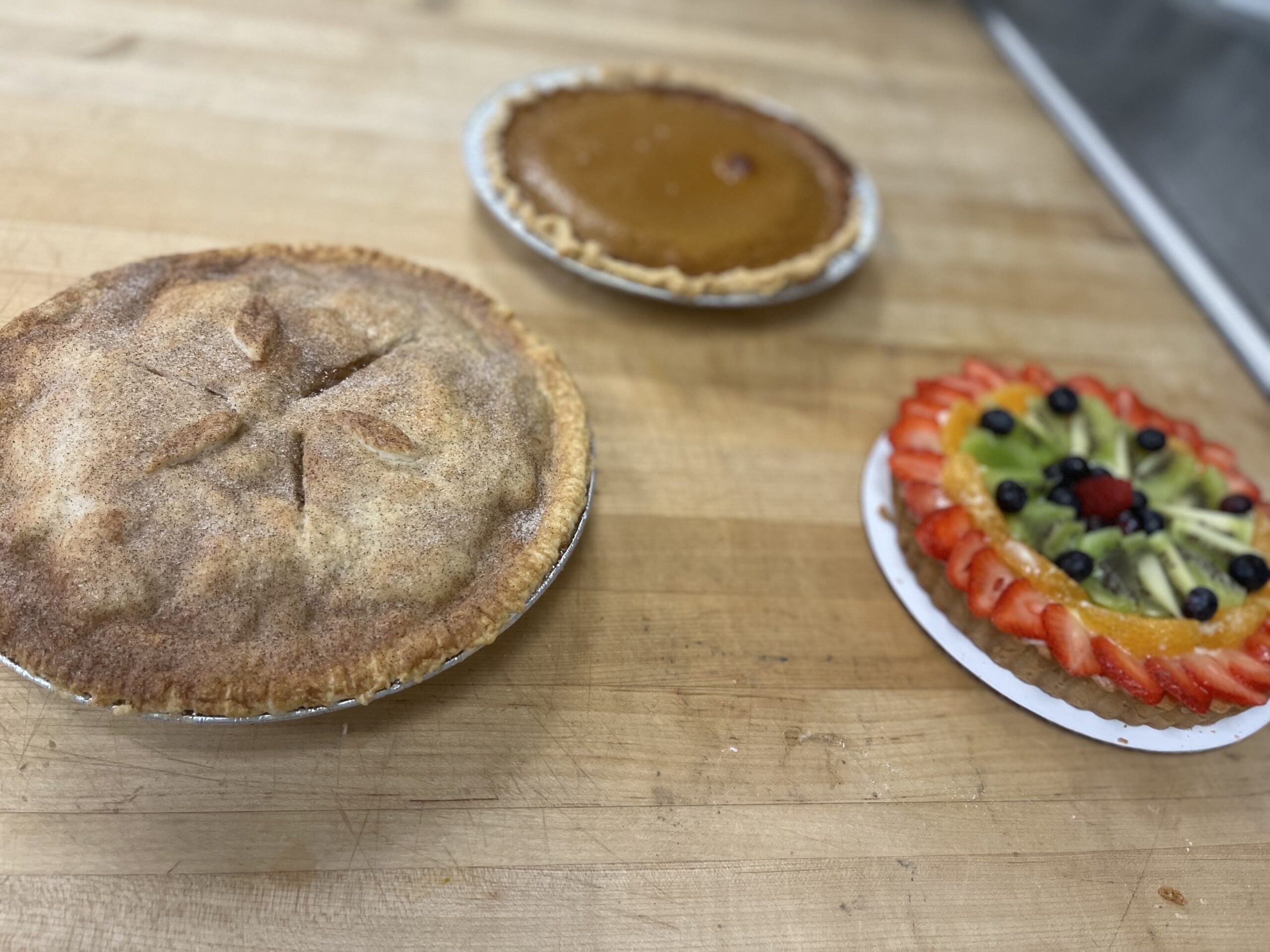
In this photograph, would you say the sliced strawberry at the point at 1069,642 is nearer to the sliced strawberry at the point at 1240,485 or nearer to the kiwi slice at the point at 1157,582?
the kiwi slice at the point at 1157,582

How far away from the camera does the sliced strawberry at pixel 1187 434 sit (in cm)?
254

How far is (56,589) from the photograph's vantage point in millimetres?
1619

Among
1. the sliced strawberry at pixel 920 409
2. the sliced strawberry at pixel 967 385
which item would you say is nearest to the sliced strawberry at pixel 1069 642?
the sliced strawberry at pixel 920 409

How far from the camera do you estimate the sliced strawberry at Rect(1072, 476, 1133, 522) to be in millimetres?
2174

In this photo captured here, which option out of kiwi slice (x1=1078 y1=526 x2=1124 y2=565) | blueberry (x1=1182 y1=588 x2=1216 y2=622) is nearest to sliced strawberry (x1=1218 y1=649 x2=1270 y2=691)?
blueberry (x1=1182 y1=588 x2=1216 y2=622)

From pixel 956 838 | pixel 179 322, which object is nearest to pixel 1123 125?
pixel 956 838

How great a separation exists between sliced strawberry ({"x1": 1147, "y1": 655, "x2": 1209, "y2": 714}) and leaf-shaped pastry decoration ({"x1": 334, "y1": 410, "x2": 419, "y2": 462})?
5.86ft

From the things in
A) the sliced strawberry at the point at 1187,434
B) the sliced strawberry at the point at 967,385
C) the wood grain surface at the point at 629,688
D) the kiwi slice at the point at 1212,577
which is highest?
the sliced strawberry at the point at 1187,434

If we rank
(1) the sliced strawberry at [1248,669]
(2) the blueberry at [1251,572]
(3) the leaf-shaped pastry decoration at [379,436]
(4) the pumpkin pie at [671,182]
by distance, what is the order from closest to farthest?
(3) the leaf-shaped pastry decoration at [379,436], (1) the sliced strawberry at [1248,669], (2) the blueberry at [1251,572], (4) the pumpkin pie at [671,182]

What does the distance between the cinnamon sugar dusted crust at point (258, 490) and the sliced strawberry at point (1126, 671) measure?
1.27 metres

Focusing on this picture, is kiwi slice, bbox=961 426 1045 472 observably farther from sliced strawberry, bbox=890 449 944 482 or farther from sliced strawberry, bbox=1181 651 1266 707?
sliced strawberry, bbox=1181 651 1266 707

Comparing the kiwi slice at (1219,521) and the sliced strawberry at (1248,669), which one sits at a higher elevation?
the kiwi slice at (1219,521)

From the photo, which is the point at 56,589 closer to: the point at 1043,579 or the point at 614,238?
the point at 614,238

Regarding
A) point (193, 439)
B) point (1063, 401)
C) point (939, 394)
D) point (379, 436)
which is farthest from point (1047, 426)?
point (193, 439)
